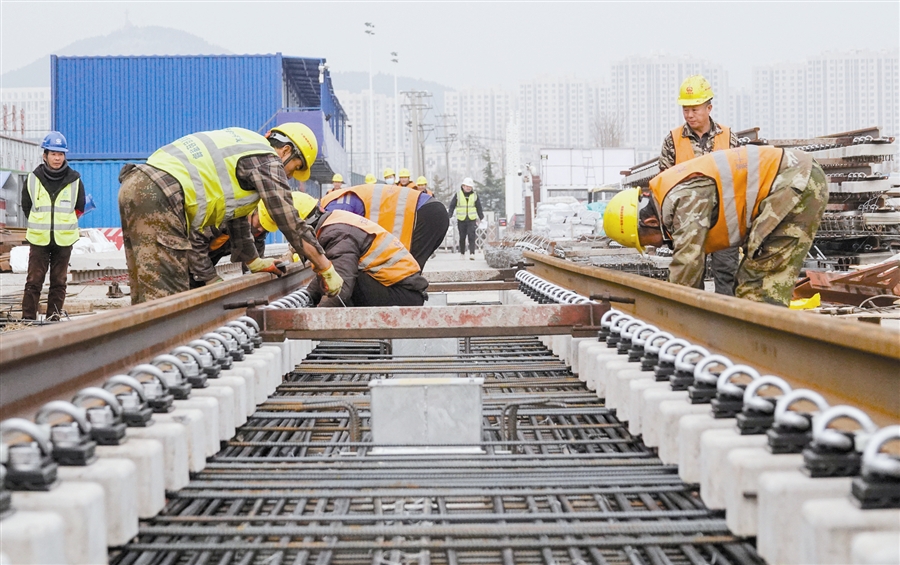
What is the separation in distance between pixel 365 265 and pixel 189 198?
1224mm

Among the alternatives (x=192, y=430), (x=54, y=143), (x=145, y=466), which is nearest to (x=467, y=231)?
(x=54, y=143)

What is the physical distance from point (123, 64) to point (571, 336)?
3386 cm

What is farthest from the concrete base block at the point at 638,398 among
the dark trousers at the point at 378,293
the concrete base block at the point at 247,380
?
the dark trousers at the point at 378,293

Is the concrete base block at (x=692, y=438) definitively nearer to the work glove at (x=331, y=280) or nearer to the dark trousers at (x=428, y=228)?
the work glove at (x=331, y=280)

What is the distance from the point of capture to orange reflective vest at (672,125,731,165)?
249 inches

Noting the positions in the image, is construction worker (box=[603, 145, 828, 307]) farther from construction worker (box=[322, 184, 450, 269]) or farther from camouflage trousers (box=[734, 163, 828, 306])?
construction worker (box=[322, 184, 450, 269])

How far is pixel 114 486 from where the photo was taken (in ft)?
6.84

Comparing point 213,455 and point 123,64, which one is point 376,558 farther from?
point 123,64

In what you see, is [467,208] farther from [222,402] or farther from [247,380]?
[222,402]

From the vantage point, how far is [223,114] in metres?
34.3

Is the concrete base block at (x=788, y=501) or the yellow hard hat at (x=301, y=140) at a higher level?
the yellow hard hat at (x=301, y=140)

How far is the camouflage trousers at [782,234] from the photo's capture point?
4867 mm

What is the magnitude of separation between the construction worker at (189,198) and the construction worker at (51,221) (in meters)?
3.45

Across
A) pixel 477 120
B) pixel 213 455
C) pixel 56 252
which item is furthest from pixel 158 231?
pixel 477 120
